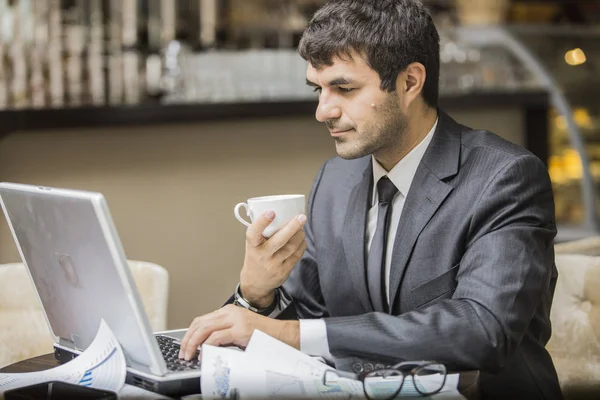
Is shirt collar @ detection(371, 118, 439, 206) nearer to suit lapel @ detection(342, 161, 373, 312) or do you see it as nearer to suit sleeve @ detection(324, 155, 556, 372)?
suit lapel @ detection(342, 161, 373, 312)

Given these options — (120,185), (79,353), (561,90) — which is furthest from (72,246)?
(561,90)

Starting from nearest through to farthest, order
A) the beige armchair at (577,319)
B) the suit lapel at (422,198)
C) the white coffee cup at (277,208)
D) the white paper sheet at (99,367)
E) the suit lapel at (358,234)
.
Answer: the white paper sheet at (99,367), the white coffee cup at (277,208), the suit lapel at (422,198), the suit lapel at (358,234), the beige armchair at (577,319)

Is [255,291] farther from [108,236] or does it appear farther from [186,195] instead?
[186,195]

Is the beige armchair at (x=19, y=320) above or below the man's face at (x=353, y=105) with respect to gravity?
below

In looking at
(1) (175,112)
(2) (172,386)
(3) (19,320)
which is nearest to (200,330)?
(2) (172,386)

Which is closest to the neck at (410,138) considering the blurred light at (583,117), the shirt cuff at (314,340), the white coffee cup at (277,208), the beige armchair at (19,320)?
the white coffee cup at (277,208)

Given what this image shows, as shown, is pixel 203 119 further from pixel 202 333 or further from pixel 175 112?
pixel 202 333

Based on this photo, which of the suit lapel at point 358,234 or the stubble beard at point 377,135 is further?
the suit lapel at point 358,234

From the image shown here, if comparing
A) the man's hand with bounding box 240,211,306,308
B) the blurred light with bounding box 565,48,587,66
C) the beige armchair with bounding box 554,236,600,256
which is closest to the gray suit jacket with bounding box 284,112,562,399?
the man's hand with bounding box 240,211,306,308

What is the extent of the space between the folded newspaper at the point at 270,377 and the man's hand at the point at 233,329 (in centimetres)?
10

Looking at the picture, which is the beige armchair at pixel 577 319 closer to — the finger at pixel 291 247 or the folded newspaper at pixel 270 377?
the finger at pixel 291 247

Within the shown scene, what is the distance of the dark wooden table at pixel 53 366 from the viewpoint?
143 cm

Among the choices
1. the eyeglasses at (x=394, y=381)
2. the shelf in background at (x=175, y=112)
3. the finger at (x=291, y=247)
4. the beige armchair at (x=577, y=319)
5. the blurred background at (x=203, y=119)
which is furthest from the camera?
the blurred background at (x=203, y=119)

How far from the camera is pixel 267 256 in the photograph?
5.58ft
